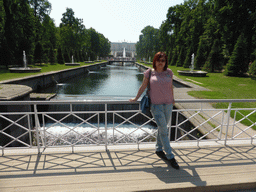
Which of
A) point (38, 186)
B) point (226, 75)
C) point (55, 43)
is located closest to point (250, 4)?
point (226, 75)

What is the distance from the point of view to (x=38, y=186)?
8.26 feet

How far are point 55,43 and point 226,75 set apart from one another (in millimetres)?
42790

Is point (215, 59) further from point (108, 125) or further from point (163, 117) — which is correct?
point (163, 117)

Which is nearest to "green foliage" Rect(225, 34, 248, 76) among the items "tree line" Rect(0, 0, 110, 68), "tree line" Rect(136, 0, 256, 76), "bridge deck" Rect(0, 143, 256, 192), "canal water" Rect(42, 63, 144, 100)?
"tree line" Rect(136, 0, 256, 76)

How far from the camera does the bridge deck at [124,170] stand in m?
2.58

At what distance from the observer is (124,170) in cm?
295

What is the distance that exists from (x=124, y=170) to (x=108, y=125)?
22.7 feet

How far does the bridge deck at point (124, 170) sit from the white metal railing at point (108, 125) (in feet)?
0.96

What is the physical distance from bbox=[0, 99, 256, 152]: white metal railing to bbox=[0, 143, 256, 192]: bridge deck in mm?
292

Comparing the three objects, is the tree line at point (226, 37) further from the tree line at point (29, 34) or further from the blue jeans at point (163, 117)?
the tree line at point (29, 34)

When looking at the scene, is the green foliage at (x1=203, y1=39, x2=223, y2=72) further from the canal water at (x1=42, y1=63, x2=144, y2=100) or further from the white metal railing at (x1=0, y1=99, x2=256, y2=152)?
the white metal railing at (x1=0, y1=99, x2=256, y2=152)

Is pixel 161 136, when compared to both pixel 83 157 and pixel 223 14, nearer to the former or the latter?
pixel 83 157

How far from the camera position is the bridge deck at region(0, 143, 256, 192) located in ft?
8.48

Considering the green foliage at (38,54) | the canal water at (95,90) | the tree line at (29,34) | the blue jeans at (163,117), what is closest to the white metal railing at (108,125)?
the blue jeans at (163,117)
